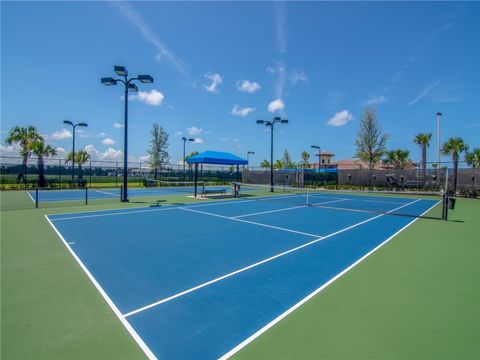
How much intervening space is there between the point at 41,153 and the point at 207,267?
103ft

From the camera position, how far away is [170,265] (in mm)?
5430

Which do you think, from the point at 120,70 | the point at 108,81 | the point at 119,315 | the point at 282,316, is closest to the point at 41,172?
the point at 108,81

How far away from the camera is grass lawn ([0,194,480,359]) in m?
2.91

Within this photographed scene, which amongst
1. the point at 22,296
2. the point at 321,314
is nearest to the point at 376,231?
the point at 321,314

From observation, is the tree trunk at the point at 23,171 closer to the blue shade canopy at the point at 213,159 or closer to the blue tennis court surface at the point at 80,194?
the blue tennis court surface at the point at 80,194

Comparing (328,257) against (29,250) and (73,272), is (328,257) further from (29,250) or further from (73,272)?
(29,250)

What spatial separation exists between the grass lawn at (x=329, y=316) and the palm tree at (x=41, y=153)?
69.4 feet

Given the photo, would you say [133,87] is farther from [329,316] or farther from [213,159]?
[329,316]

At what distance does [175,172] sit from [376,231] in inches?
1278

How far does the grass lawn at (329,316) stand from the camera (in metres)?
2.91

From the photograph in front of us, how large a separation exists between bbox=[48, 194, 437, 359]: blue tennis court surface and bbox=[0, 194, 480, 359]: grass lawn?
254 mm

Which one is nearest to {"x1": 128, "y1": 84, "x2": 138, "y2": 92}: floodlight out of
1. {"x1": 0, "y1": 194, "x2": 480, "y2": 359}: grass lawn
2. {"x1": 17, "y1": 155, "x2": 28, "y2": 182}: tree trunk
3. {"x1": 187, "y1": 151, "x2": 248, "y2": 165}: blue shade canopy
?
{"x1": 187, "y1": 151, "x2": 248, "y2": 165}: blue shade canopy

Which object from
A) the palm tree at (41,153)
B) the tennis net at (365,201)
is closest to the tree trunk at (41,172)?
the palm tree at (41,153)

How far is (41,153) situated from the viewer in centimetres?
2848
